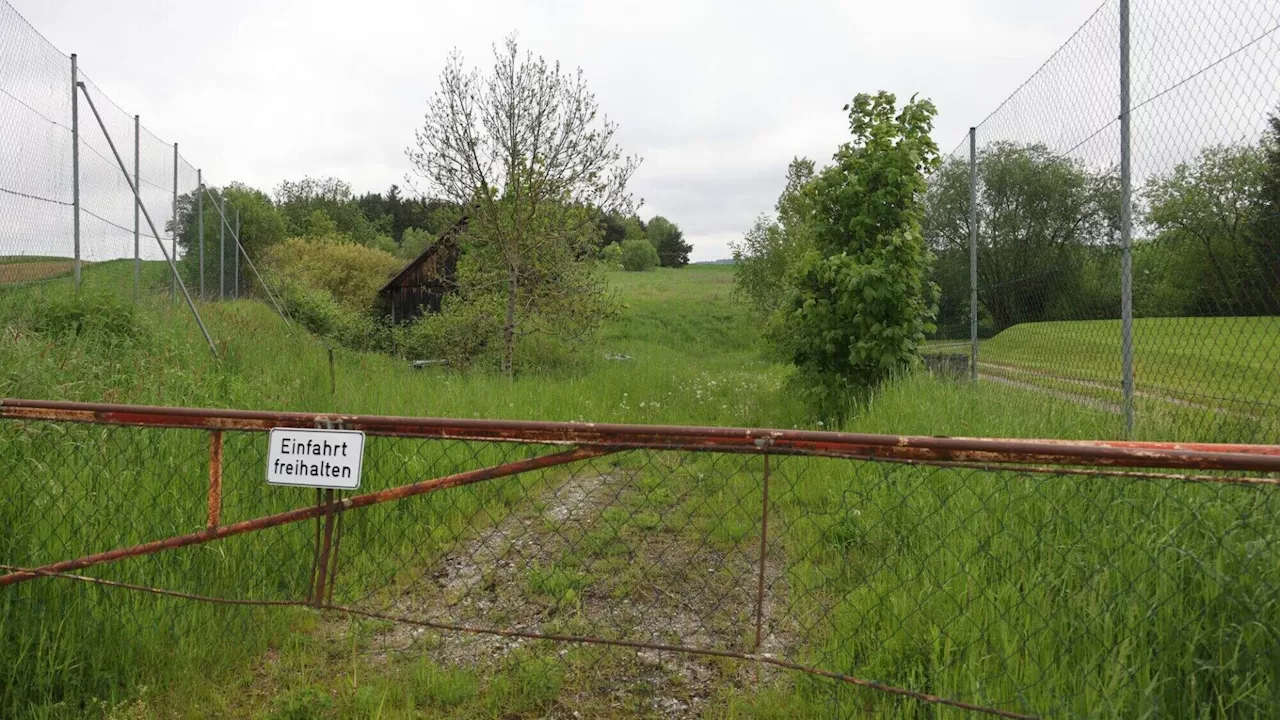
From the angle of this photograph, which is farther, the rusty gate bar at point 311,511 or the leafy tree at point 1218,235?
the leafy tree at point 1218,235

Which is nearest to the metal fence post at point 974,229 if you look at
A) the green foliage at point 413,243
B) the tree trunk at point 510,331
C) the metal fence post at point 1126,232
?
the metal fence post at point 1126,232

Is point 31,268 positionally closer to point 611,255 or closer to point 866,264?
point 866,264

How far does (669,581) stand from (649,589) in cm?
19

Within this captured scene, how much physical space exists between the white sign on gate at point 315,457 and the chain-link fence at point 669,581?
0.06 meters

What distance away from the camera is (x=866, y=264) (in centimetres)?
879

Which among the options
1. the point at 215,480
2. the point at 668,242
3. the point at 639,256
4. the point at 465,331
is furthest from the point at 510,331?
the point at 668,242

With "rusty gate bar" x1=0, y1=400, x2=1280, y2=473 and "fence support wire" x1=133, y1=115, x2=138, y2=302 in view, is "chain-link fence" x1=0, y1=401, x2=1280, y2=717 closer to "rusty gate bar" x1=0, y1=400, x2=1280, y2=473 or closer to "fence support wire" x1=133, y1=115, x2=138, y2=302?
"rusty gate bar" x1=0, y1=400, x2=1280, y2=473

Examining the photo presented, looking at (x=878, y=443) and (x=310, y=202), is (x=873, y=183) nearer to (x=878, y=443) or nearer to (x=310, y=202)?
(x=878, y=443)

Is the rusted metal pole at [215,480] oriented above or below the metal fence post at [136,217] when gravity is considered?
below

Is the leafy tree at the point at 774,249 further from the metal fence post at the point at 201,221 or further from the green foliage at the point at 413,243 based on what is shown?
the green foliage at the point at 413,243

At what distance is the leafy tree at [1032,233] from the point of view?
18.2ft

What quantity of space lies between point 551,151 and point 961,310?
25.2ft

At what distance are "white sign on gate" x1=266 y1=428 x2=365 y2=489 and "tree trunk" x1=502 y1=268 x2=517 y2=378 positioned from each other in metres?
11.1

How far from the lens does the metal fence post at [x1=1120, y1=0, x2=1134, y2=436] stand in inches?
187
